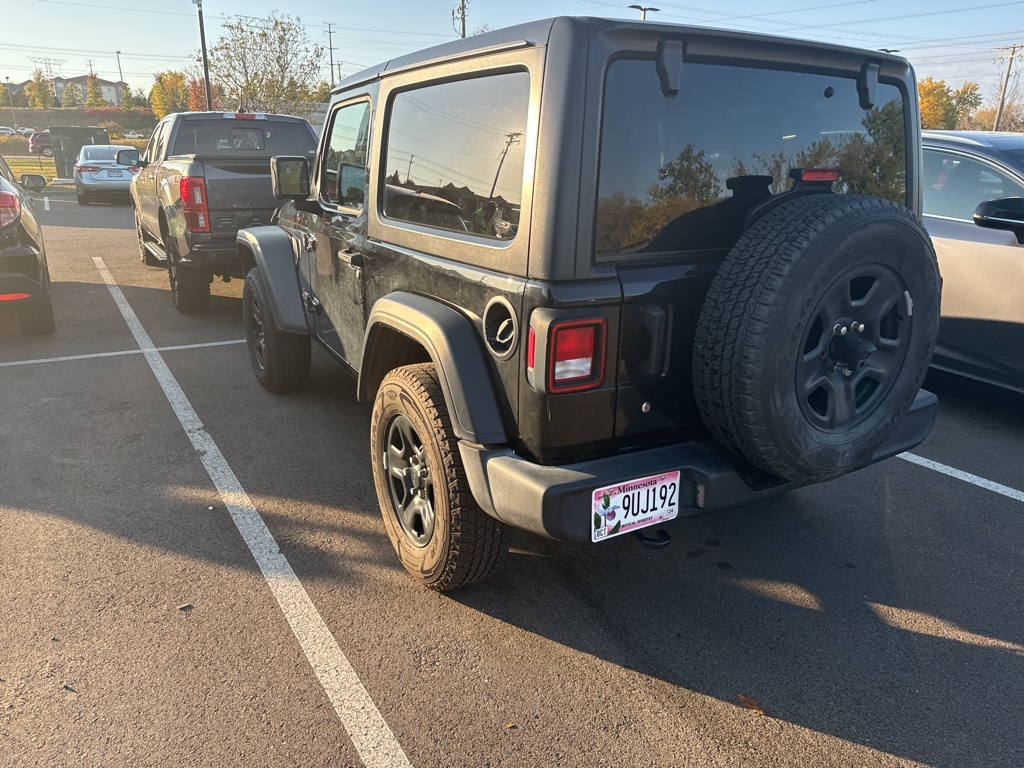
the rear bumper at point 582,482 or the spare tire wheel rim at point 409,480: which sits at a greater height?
the rear bumper at point 582,482

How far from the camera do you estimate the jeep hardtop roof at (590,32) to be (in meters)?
2.22

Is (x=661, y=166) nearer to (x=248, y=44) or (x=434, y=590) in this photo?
(x=434, y=590)

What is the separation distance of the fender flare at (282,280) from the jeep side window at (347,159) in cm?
A: 68

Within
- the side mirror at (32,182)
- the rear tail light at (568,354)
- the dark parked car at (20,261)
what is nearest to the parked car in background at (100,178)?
the side mirror at (32,182)

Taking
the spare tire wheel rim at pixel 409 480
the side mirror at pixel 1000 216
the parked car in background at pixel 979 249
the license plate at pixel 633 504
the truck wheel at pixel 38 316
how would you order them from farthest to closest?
the truck wheel at pixel 38 316
the parked car in background at pixel 979 249
the side mirror at pixel 1000 216
the spare tire wheel rim at pixel 409 480
the license plate at pixel 633 504

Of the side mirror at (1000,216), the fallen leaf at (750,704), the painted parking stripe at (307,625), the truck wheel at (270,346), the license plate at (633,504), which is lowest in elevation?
the painted parking stripe at (307,625)

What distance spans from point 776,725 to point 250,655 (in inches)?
69.4

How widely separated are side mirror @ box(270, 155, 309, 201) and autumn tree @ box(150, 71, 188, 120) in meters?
80.8

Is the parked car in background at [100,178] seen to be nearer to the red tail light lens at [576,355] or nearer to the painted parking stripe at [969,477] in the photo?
the painted parking stripe at [969,477]

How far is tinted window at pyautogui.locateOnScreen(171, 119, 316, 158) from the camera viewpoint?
8.04 meters

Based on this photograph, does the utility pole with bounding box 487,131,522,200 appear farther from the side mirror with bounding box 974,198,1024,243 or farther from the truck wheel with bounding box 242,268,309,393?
the side mirror with bounding box 974,198,1024,243

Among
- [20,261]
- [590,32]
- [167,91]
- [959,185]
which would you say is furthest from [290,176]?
[167,91]

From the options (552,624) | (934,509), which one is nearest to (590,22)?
(552,624)

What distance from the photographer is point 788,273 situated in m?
2.19
